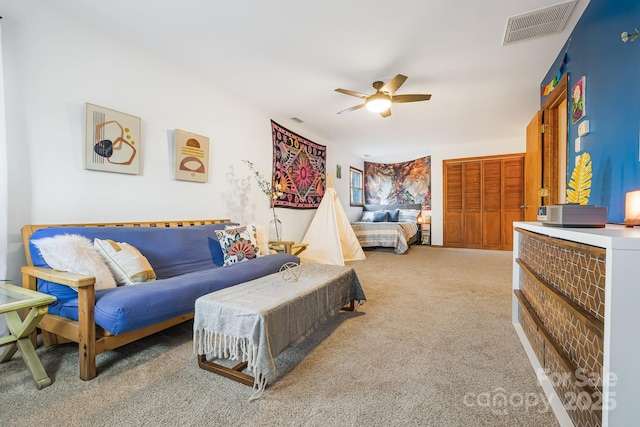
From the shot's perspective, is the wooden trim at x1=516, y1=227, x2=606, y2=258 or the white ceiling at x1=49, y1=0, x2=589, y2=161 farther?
the white ceiling at x1=49, y1=0, x2=589, y2=161

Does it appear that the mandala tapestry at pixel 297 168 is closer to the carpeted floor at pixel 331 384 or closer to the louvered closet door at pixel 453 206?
the carpeted floor at pixel 331 384

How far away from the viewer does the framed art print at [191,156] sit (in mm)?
2926

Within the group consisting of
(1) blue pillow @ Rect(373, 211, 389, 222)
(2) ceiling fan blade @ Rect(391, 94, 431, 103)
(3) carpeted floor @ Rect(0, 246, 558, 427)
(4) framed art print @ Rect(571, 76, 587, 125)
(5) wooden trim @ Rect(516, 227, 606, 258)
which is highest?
(2) ceiling fan blade @ Rect(391, 94, 431, 103)

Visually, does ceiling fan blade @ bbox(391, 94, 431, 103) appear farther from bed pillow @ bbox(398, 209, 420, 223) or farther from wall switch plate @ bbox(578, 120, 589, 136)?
bed pillow @ bbox(398, 209, 420, 223)

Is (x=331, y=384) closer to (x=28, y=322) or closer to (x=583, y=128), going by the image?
(x=28, y=322)

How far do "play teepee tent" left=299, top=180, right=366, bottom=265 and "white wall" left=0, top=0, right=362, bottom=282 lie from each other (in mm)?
1769

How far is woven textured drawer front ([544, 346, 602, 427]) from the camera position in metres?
0.91

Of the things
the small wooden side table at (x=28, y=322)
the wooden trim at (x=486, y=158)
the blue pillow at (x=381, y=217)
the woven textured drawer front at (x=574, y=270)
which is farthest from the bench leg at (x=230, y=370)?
the wooden trim at (x=486, y=158)

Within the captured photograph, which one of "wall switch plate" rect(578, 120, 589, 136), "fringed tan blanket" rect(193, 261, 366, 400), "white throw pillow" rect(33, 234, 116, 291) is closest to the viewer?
"fringed tan blanket" rect(193, 261, 366, 400)

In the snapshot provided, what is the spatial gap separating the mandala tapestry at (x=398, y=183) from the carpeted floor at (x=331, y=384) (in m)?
5.29

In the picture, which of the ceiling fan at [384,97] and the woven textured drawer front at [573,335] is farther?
the ceiling fan at [384,97]

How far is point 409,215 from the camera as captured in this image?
23.3 ft

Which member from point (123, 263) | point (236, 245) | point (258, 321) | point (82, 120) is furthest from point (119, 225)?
point (258, 321)

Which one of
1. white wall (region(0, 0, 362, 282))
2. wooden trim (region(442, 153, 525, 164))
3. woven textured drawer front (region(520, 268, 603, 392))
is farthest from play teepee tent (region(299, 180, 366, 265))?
woven textured drawer front (region(520, 268, 603, 392))
